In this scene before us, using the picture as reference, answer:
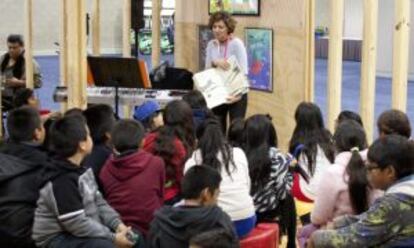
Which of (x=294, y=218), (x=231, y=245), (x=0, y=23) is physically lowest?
(x=294, y=218)

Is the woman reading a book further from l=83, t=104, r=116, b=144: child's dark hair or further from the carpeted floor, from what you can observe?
the carpeted floor

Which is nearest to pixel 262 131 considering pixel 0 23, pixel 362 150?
pixel 362 150

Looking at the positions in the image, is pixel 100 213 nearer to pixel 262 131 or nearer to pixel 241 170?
pixel 241 170

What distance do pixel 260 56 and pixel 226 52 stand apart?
1193 mm

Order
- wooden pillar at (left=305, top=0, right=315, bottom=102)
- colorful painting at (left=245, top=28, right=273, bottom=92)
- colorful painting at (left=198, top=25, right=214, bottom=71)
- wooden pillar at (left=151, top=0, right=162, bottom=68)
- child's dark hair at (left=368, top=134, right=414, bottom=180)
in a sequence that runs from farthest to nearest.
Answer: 1. wooden pillar at (left=151, top=0, right=162, bottom=68)
2. colorful painting at (left=198, top=25, right=214, bottom=71)
3. colorful painting at (left=245, top=28, right=273, bottom=92)
4. wooden pillar at (left=305, top=0, right=315, bottom=102)
5. child's dark hair at (left=368, top=134, right=414, bottom=180)

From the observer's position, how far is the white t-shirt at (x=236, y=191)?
13.5 ft

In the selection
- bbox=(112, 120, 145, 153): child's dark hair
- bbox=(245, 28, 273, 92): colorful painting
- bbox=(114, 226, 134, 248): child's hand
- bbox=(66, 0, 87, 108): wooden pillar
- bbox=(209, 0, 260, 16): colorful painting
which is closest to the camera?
bbox=(114, 226, 134, 248): child's hand

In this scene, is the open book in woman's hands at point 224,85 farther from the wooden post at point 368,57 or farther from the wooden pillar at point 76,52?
the wooden pillar at point 76,52

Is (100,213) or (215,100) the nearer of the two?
(100,213)

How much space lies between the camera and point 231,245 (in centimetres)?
270

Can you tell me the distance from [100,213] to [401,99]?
402 cm

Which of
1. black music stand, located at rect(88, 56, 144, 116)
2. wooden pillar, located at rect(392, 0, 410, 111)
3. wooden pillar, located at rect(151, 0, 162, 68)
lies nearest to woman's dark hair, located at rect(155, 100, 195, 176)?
black music stand, located at rect(88, 56, 144, 116)

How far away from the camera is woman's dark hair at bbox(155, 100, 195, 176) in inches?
177

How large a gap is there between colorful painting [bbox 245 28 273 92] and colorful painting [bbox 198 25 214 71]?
2.47ft
